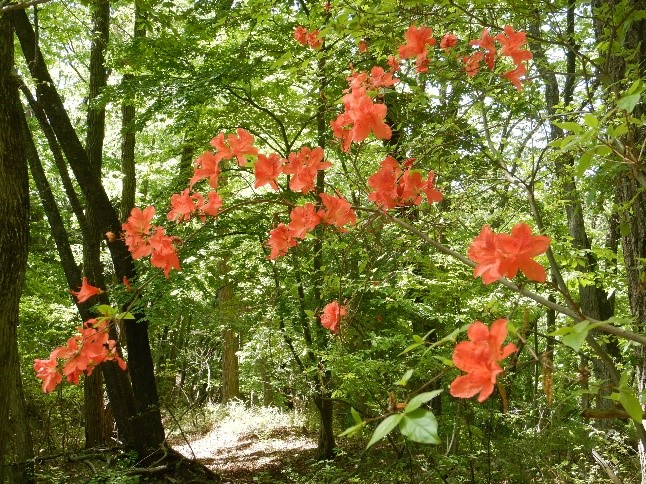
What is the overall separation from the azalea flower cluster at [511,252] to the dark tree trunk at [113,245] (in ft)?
16.6

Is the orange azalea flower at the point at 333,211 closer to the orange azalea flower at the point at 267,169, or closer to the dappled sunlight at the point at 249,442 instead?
the orange azalea flower at the point at 267,169

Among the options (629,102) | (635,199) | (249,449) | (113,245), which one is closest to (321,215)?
(629,102)

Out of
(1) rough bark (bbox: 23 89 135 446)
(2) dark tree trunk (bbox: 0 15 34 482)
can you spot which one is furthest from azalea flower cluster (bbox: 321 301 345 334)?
(1) rough bark (bbox: 23 89 135 446)

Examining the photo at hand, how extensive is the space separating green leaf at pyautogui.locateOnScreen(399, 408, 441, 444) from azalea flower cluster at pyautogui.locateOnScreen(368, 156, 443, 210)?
915 mm

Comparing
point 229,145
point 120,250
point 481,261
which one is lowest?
point 481,261

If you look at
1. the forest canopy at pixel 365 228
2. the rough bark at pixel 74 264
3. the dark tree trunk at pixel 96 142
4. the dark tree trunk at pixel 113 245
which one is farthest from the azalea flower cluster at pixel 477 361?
the dark tree trunk at pixel 96 142

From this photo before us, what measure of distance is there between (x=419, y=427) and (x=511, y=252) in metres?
0.43

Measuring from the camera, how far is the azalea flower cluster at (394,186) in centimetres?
169

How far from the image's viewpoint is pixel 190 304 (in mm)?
6008

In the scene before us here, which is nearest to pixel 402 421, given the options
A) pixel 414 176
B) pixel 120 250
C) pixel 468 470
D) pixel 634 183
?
pixel 414 176

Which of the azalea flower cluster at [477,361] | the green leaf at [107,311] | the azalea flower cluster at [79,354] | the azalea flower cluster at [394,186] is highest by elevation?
the azalea flower cluster at [394,186]

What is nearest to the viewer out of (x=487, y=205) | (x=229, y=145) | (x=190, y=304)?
(x=229, y=145)

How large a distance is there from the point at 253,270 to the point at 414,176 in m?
5.45

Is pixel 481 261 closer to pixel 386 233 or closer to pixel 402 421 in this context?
pixel 402 421
